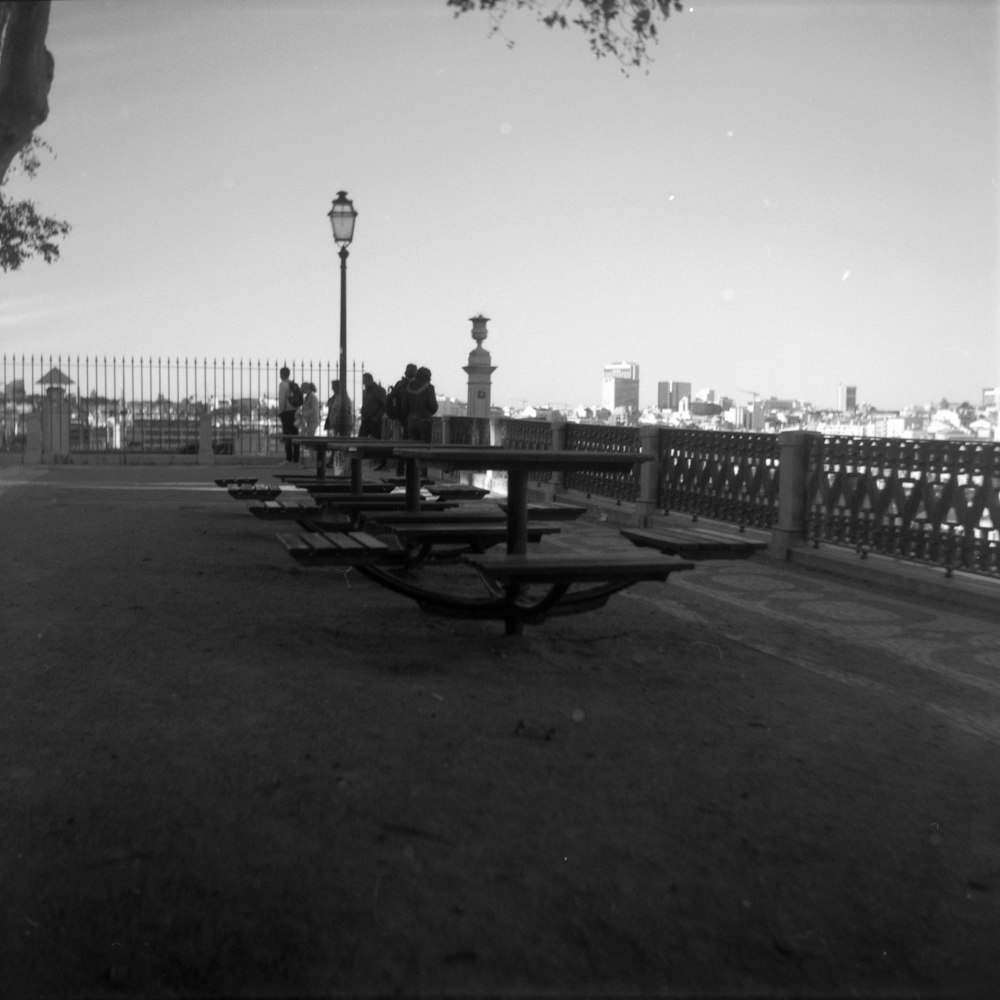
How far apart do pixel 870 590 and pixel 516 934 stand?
22.2 feet

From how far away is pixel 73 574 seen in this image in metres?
8.66

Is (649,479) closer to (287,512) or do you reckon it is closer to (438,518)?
(287,512)

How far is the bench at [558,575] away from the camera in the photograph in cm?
550

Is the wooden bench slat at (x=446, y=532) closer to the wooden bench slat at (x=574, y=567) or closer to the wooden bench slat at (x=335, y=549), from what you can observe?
the wooden bench slat at (x=335, y=549)

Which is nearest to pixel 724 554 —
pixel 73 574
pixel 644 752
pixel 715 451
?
pixel 644 752

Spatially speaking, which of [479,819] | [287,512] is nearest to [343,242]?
[287,512]

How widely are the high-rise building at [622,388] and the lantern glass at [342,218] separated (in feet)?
17.0

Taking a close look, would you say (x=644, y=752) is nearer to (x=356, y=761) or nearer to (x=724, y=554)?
(x=356, y=761)

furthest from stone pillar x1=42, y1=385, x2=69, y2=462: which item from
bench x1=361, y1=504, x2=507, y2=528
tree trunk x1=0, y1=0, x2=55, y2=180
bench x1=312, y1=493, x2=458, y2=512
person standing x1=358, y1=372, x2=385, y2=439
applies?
tree trunk x1=0, y1=0, x2=55, y2=180

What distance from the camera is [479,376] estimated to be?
27953mm

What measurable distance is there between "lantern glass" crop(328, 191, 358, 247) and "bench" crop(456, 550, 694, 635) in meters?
14.2

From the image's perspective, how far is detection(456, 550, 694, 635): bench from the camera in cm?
550

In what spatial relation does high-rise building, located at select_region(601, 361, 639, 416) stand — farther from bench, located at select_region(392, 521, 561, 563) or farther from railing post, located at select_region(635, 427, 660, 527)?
bench, located at select_region(392, 521, 561, 563)

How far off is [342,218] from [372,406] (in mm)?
Result: 4486
